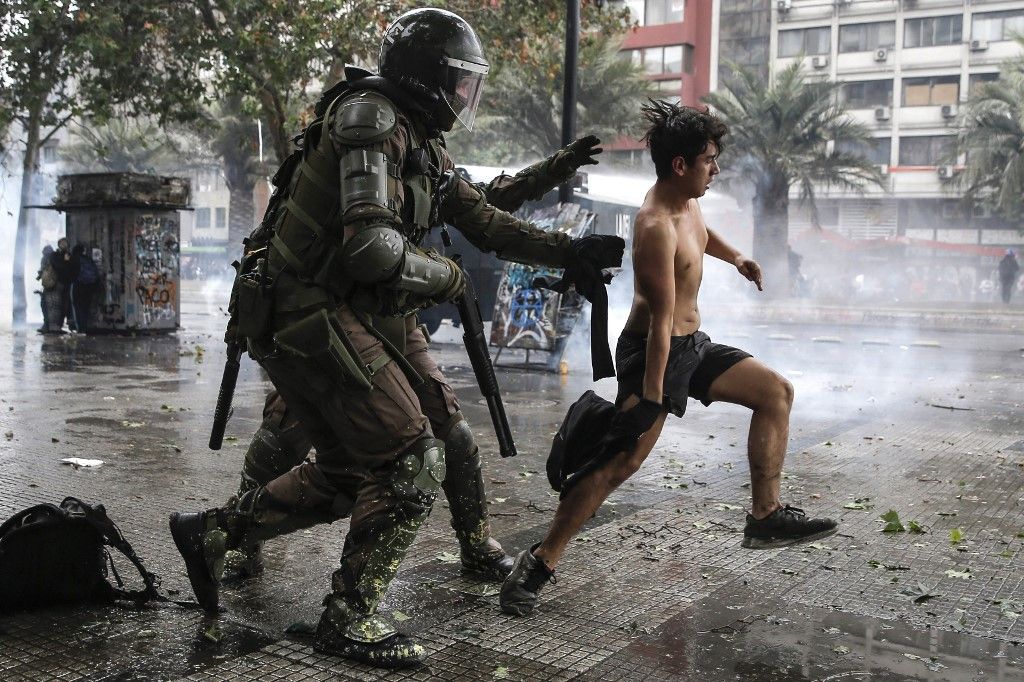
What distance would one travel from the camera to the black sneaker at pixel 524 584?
13.0 feet

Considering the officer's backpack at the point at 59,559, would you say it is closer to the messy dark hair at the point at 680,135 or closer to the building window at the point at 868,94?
the messy dark hair at the point at 680,135

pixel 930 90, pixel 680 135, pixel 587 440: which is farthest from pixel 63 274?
pixel 930 90

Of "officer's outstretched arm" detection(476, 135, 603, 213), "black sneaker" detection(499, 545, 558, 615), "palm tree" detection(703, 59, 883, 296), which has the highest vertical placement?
"palm tree" detection(703, 59, 883, 296)

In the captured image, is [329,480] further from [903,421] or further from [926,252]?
[926,252]

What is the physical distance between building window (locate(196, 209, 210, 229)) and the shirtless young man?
2920 inches

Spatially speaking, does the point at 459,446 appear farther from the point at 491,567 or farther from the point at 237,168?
the point at 237,168

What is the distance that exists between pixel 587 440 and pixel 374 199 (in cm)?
135

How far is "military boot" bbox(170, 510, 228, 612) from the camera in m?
3.91

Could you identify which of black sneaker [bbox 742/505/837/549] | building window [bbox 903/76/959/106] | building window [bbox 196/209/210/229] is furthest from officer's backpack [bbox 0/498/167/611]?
building window [bbox 196/209/210/229]

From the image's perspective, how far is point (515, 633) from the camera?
3.78 m

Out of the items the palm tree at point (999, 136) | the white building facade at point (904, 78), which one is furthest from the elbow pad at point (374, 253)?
the white building facade at point (904, 78)

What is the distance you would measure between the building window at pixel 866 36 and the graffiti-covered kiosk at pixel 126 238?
38000 mm

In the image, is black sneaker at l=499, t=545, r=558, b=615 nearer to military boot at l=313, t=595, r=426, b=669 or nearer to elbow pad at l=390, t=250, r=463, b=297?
military boot at l=313, t=595, r=426, b=669

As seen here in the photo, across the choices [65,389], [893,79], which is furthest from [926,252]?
[65,389]
